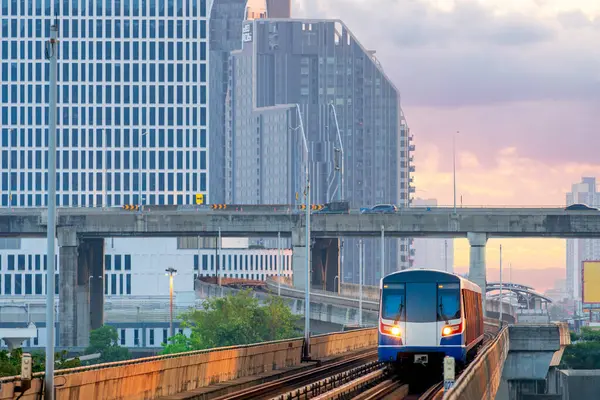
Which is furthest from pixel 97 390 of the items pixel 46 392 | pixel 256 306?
pixel 256 306

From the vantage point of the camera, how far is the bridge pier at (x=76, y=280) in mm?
129375

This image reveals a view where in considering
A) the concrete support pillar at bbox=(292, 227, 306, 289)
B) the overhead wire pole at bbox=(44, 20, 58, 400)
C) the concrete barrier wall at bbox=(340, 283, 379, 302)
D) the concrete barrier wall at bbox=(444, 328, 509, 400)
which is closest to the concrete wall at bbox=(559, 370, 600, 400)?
the concrete support pillar at bbox=(292, 227, 306, 289)

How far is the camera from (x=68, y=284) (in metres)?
131

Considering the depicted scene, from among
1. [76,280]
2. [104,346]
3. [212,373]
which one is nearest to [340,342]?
[212,373]

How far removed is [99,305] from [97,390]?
117311mm

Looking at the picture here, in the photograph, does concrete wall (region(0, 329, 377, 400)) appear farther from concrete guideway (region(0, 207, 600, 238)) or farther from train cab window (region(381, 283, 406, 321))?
concrete guideway (region(0, 207, 600, 238))

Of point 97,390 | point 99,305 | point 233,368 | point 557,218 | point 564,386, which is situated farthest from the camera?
point 99,305

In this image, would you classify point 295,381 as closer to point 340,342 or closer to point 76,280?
point 340,342

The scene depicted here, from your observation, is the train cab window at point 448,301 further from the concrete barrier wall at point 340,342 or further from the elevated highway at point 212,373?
the concrete barrier wall at point 340,342

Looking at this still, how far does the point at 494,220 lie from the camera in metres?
127

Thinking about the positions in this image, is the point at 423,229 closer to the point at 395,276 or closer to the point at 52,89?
the point at 395,276

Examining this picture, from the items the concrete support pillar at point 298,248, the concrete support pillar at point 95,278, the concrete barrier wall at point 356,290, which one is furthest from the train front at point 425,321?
the concrete barrier wall at point 356,290

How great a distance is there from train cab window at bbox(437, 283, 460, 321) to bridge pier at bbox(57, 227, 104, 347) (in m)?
84.8

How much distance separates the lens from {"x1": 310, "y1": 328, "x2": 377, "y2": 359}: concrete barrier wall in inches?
2557
